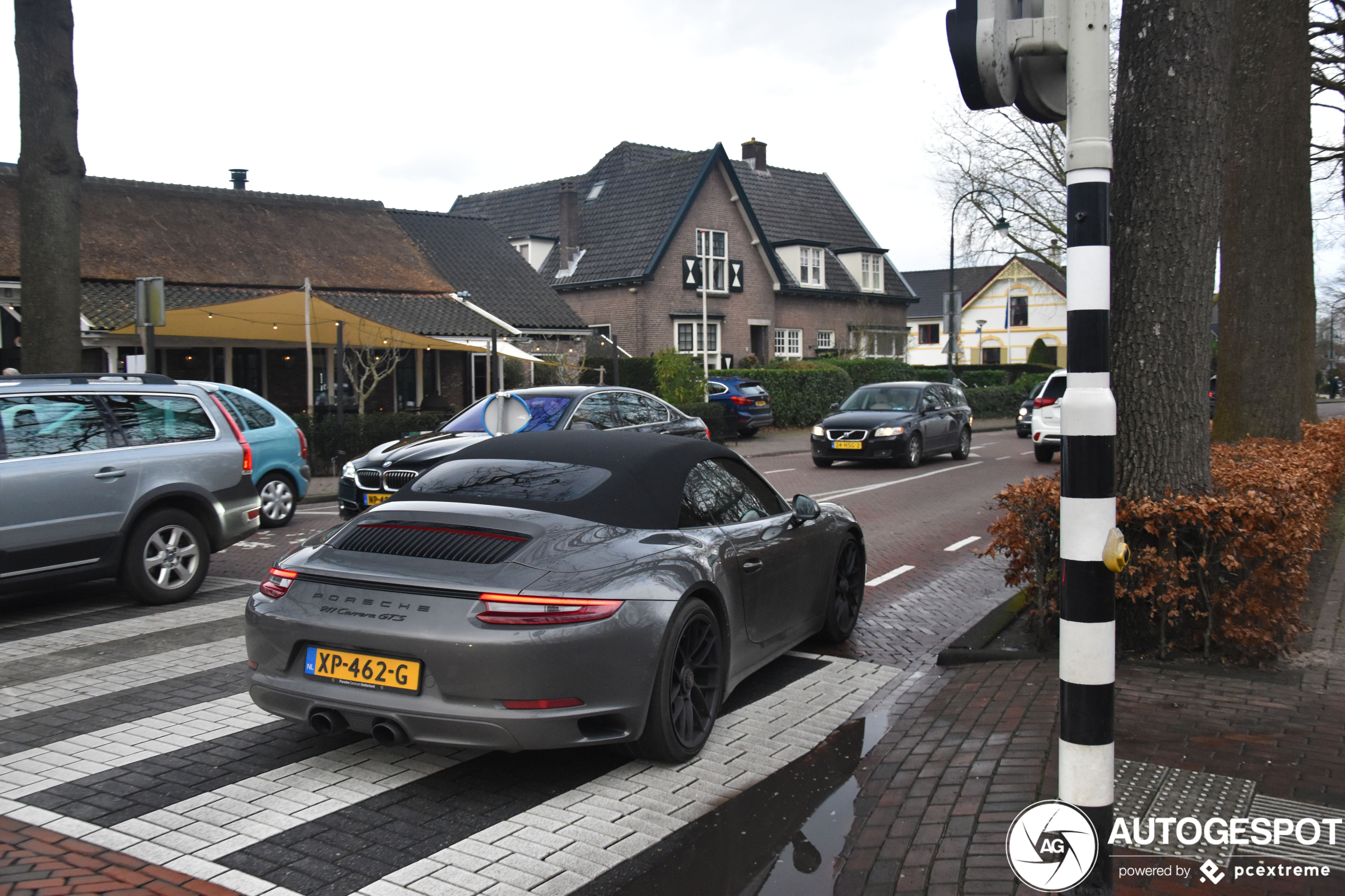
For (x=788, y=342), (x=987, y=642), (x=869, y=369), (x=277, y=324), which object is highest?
(x=788, y=342)

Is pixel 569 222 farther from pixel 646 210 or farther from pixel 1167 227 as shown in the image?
pixel 1167 227

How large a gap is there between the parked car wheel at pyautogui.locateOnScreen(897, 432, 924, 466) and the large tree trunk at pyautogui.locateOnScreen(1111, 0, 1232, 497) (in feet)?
45.8

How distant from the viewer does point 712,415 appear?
27141mm

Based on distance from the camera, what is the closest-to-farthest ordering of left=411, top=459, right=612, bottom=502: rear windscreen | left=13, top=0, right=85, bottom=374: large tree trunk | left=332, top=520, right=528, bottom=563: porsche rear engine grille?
left=332, top=520, right=528, bottom=563: porsche rear engine grille, left=411, top=459, right=612, bottom=502: rear windscreen, left=13, top=0, right=85, bottom=374: large tree trunk

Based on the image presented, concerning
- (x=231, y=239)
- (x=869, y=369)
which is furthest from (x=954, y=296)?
(x=231, y=239)

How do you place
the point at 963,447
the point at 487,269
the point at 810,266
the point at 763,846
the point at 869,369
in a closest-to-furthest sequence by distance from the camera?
the point at 763,846 → the point at 963,447 → the point at 487,269 → the point at 869,369 → the point at 810,266

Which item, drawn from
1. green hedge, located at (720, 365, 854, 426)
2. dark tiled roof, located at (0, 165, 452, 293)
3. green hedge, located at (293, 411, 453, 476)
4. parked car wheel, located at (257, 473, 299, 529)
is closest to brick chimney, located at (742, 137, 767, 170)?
green hedge, located at (720, 365, 854, 426)

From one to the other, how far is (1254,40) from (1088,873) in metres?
11.1

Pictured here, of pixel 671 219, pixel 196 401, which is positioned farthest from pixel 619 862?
pixel 671 219

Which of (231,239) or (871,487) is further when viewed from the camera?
(231,239)

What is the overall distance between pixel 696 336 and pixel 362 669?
36.4 meters

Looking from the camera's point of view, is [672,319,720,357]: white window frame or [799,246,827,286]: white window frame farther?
[799,246,827,286]: white window frame

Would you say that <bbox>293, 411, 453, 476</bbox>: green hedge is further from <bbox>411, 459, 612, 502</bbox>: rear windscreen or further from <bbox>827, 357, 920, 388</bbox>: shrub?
<bbox>827, 357, 920, 388</bbox>: shrub

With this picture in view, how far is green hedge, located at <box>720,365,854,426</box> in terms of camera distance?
3170 centimetres
